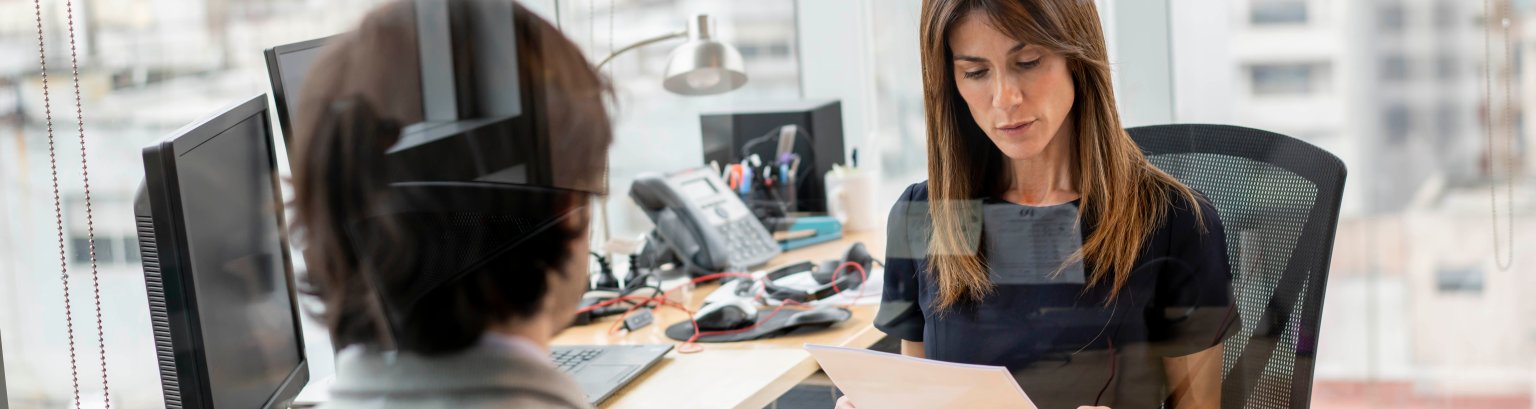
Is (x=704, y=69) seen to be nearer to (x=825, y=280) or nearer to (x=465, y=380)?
(x=825, y=280)

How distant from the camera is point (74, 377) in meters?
1.16

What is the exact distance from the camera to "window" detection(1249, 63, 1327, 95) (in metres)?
1.23

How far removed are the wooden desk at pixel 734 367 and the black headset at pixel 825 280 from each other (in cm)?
3

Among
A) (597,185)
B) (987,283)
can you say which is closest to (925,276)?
(987,283)

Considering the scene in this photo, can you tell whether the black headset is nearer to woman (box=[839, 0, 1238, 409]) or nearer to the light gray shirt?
woman (box=[839, 0, 1238, 409])

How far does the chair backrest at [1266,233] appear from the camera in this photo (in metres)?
1.05

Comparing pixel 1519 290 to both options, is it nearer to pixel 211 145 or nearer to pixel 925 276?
pixel 925 276

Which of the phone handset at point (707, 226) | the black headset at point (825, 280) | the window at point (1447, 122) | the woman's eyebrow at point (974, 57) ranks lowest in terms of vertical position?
the black headset at point (825, 280)

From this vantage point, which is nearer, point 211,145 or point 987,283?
point 211,145

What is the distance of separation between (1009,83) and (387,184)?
0.52 metres

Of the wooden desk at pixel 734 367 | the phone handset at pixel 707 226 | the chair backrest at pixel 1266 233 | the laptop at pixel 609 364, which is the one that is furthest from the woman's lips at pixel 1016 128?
the phone handset at pixel 707 226

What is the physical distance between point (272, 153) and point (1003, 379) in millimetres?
652

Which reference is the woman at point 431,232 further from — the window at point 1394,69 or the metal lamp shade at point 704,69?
the window at point 1394,69

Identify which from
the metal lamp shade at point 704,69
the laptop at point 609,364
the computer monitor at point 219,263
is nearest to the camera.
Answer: the computer monitor at point 219,263
